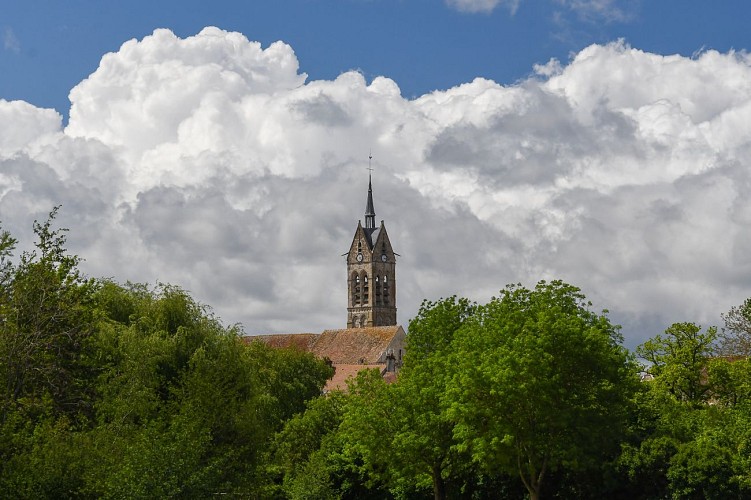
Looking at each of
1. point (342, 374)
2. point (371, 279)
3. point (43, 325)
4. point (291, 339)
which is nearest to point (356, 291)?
point (371, 279)

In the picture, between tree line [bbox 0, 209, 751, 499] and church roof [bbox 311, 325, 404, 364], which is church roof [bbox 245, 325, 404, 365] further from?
tree line [bbox 0, 209, 751, 499]

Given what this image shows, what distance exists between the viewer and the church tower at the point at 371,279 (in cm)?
17088

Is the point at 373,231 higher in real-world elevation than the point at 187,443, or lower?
higher

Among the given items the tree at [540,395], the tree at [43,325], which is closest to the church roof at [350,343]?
the tree at [540,395]

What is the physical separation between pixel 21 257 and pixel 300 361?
1867 inches

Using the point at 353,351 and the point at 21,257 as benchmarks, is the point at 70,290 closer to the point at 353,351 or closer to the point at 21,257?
the point at 21,257

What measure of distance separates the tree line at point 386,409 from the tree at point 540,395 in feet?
0.31

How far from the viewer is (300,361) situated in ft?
271

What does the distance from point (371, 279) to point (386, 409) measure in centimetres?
11821

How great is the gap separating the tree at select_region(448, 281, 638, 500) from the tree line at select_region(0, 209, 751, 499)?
3.7 inches

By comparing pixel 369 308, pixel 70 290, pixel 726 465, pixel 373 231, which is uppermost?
pixel 373 231

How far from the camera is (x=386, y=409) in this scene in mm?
53469

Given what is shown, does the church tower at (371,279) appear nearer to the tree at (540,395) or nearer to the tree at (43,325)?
the tree at (540,395)

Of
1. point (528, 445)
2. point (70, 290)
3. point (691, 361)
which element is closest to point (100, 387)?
point (70, 290)
